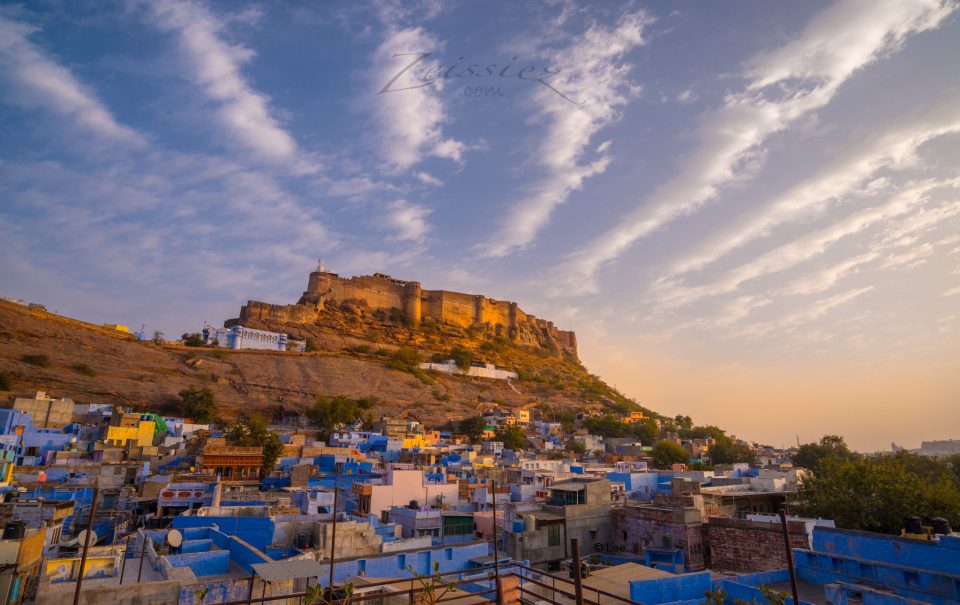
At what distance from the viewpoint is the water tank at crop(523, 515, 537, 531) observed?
16.1 metres

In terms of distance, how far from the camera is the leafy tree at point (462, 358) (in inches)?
2724

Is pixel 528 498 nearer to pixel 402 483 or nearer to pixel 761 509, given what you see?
pixel 402 483

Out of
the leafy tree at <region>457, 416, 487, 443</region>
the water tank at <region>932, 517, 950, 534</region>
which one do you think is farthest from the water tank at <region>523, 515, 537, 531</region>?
the leafy tree at <region>457, 416, 487, 443</region>

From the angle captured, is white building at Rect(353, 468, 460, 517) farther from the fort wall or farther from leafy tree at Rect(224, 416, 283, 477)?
the fort wall

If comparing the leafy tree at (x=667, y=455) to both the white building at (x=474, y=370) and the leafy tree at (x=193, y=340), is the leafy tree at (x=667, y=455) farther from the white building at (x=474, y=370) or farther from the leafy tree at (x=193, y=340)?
the leafy tree at (x=193, y=340)

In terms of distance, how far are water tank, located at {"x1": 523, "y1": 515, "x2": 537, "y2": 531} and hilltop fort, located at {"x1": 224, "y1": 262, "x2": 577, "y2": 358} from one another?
53315mm

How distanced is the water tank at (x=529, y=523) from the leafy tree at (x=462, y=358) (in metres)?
52.9

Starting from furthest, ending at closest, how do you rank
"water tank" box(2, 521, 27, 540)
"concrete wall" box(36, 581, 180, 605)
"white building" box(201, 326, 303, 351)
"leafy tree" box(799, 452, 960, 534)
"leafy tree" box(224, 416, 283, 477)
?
"white building" box(201, 326, 303, 351)
"leafy tree" box(224, 416, 283, 477)
"leafy tree" box(799, 452, 960, 534)
"water tank" box(2, 521, 27, 540)
"concrete wall" box(36, 581, 180, 605)

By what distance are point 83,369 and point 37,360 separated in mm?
2960

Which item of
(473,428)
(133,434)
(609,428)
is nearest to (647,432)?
(609,428)

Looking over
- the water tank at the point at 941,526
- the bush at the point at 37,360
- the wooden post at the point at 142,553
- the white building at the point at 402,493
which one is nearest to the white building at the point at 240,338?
the bush at the point at 37,360

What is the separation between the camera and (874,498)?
16.8 m

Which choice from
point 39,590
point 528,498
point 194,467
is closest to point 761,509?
point 528,498

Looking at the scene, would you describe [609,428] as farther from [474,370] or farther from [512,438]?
[474,370]
